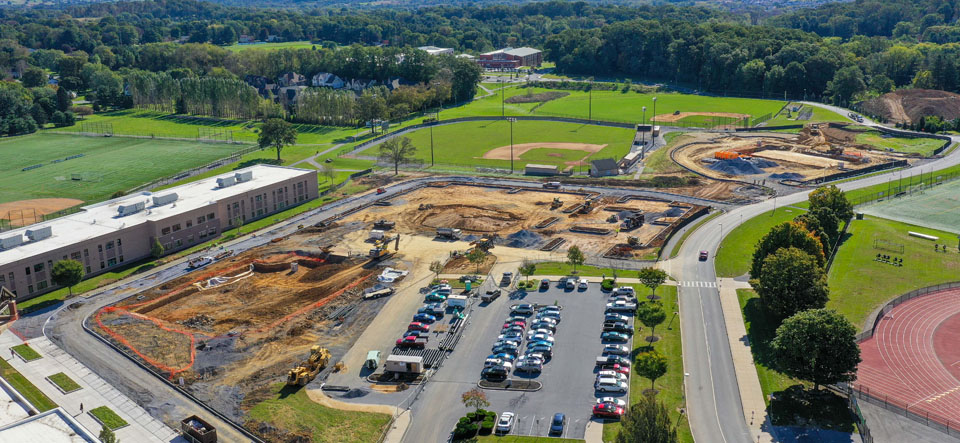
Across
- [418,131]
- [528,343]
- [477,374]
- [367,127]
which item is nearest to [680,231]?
[528,343]

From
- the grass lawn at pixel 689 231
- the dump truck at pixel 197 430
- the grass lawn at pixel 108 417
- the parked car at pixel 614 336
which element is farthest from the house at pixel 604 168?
the grass lawn at pixel 108 417

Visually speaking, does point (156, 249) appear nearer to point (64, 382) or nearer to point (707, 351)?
point (64, 382)

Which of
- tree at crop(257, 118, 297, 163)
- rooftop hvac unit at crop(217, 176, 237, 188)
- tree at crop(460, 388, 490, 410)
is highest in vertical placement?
tree at crop(257, 118, 297, 163)

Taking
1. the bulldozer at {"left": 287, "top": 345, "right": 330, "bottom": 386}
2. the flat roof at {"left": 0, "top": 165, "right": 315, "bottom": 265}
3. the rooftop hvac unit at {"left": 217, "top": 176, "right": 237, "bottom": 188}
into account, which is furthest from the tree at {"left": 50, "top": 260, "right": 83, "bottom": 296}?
the bulldozer at {"left": 287, "top": 345, "right": 330, "bottom": 386}

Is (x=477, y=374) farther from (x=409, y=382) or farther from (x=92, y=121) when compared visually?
(x=92, y=121)

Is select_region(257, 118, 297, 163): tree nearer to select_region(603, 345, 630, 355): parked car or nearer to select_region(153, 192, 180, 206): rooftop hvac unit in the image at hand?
select_region(153, 192, 180, 206): rooftop hvac unit

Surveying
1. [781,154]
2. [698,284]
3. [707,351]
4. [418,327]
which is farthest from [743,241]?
[781,154]
